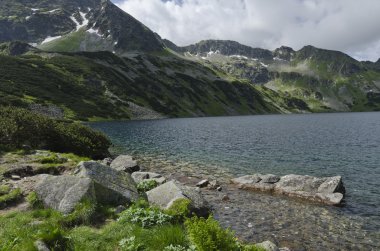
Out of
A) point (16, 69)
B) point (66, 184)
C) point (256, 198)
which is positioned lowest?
point (256, 198)

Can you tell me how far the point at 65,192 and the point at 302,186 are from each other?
929 inches

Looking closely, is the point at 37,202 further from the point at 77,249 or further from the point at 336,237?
the point at 336,237

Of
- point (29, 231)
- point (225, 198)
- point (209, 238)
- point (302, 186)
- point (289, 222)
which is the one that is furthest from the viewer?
point (302, 186)

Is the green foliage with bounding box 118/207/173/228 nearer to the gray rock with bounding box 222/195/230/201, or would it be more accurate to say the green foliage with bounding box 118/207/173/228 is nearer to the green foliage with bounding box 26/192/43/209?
the green foliage with bounding box 26/192/43/209

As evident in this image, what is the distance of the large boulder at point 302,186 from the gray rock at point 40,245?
24619 millimetres

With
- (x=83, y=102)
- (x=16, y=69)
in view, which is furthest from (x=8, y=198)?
(x=16, y=69)

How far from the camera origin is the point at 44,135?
4078cm

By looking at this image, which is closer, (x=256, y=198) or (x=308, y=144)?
(x=256, y=198)

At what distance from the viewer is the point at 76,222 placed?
1547 cm

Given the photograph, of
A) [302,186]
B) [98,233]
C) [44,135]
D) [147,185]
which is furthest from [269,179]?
[44,135]

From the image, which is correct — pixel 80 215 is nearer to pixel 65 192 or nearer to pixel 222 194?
pixel 65 192

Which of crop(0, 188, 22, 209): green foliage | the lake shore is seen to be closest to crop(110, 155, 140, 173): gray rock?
the lake shore

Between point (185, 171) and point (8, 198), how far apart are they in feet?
85.6

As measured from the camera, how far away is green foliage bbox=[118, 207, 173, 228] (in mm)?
14782
